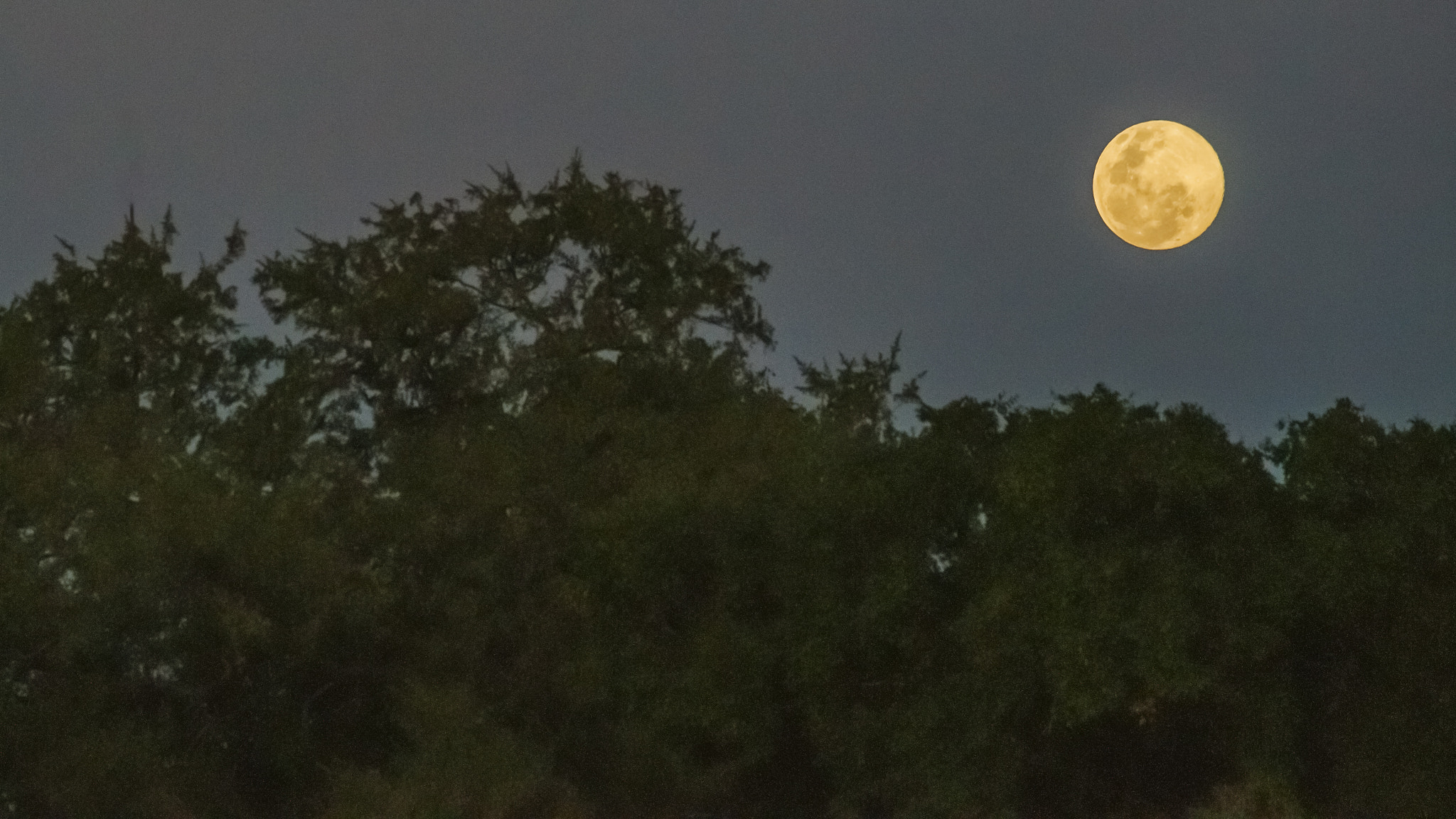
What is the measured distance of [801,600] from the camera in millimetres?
24953

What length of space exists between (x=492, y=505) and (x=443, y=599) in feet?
5.43

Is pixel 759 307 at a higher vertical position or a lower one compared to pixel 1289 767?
higher

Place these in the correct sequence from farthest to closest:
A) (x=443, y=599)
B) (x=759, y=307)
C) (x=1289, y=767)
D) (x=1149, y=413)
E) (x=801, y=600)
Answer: (x=759, y=307) → (x=443, y=599) → (x=801, y=600) → (x=1149, y=413) → (x=1289, y=767)

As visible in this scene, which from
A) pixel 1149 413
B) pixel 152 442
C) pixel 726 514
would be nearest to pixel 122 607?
pixel 152 442

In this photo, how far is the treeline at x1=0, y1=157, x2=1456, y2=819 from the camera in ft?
71.9

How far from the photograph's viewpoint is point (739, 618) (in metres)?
25.9

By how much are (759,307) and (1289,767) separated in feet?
59.4

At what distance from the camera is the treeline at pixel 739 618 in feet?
71.9

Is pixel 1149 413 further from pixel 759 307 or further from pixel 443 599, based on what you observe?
pixel 759 307

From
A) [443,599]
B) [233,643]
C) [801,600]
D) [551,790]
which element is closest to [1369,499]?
[801,600]

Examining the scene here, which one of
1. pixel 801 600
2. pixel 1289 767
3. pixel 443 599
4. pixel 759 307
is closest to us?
pixel 1289 767

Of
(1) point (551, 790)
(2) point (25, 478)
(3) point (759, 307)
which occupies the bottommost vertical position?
(1) point (551, 790)

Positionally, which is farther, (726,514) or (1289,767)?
(726,514)

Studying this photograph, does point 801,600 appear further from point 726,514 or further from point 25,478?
point 25,478
